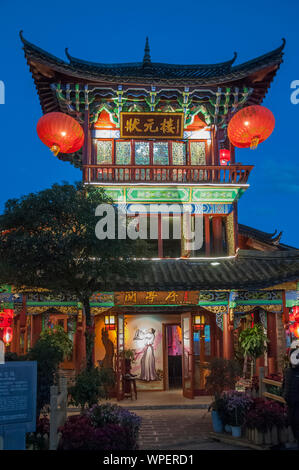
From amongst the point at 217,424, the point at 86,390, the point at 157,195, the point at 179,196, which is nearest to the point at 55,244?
the point at 86,390

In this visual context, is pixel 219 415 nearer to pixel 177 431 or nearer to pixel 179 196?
pixel 177 431

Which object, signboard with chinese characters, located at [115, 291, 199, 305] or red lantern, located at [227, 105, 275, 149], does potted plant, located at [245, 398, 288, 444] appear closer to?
signboard with chinese characters, located at [115, 291, 199, 305]

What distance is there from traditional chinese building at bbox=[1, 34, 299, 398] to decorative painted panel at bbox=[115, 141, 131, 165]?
0.03m

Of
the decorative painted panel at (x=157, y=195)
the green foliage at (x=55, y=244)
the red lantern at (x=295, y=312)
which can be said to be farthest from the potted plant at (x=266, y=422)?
the decorative painted panel at (x=157, y=195)

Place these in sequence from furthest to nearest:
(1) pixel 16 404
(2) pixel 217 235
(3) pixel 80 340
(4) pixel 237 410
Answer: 1. (2) pixel 217 235
2. (3) pixel 80 340
3. (4) pixel 237 410
4. (1) pixel 16 404

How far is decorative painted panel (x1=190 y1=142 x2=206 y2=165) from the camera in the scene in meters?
14.6

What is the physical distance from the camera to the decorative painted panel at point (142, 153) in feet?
47.5

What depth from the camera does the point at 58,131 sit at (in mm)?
11922

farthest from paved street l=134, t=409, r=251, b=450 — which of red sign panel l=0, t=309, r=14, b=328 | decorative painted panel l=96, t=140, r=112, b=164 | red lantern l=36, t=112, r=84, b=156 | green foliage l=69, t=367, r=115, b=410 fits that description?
decorative painted panel l=96, t=140, r=112, b=164

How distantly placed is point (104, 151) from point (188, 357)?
22.8ft

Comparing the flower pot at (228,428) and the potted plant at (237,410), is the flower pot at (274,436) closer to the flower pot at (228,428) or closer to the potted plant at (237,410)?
the potted plant at (237,410)

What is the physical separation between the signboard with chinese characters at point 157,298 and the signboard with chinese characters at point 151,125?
4808mm

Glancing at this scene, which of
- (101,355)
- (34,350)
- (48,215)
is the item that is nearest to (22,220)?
(48,215)

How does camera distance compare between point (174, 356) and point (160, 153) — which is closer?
point (160, 153)
